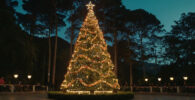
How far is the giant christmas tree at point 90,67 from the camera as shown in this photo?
1559cm

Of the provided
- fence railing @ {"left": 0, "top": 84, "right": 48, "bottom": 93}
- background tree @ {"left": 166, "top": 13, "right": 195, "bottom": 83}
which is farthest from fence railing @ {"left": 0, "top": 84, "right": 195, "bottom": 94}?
background tree @ {"left": 166, "top": 13, "right": 195, "bottom": 83}

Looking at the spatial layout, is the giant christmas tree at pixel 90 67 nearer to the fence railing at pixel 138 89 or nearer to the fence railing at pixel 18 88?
the fence railing at pixel 18 88

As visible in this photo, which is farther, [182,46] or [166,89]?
[182,46]

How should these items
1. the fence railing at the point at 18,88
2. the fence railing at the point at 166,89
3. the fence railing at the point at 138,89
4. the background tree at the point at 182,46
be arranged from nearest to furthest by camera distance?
the fence railing at the point at 18,88
the fence railing at the point at 138,89
the fence railing at the point at 166,89
the background tree at the point at 182,46

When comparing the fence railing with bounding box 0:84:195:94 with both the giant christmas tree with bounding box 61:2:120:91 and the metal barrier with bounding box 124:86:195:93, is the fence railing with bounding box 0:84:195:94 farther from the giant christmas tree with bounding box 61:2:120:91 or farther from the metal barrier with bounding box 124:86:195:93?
the giant christmas tree with bounding box 61:2:120:91

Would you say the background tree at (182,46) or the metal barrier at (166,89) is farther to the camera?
the background tree at (182,46)

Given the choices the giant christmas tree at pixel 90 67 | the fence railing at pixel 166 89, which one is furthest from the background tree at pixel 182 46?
the giant christmas tree at pixel 90 67

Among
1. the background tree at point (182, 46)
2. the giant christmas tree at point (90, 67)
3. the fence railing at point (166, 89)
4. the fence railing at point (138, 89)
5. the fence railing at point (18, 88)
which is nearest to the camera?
the giant christmas tree at point (90, 67)

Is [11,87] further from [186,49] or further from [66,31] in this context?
[186,49]

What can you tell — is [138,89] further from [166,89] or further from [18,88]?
[18,88]

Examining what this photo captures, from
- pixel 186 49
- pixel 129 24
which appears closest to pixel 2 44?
pixel 129 24

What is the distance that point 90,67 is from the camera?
51.9 feet

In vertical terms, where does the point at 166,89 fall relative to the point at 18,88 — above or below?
below

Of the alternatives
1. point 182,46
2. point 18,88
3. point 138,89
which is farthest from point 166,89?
point 18,88
